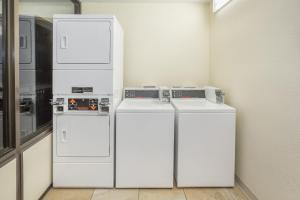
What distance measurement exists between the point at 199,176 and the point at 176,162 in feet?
0.92

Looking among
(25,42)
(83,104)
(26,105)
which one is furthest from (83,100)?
(25,42)

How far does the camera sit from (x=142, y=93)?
12.0 ft

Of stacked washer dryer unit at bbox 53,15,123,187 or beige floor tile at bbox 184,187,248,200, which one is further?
stacked washer dryer unit at bbox 53,15,123,187

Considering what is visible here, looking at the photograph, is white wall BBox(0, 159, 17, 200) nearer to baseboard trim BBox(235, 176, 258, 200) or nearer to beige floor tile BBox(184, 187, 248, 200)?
beige floor tile BBox(184, 187, 248, 200)

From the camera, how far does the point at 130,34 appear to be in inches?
155

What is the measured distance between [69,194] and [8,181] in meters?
0.93

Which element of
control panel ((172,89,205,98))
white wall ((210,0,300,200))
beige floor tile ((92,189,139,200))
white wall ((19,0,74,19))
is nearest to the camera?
white wall ((210,0,300,200))

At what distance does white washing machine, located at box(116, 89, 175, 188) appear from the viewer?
109 inches

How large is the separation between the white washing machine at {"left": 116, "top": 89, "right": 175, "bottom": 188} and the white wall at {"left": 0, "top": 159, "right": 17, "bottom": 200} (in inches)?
41.5

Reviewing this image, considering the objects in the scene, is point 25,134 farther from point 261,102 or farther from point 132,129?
point 261,102

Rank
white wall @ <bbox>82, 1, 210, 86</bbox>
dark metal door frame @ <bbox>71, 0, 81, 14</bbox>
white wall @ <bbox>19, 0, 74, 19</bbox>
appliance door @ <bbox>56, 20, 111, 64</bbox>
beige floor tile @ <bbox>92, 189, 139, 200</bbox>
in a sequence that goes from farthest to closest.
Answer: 1. white wall @ <bbox>82, 1, 210, 86</bbox>
2. dark metal door frame @ <bbox>71, 0, 81, 14</bbox>
3. white wall @ <bbox>19, 0, 74, 19</bbox>
4. appliance door @ <bbox>56, 20, 111, 64</bbox>
5. beige floor tile @ <bbox>92, 189, 139, 200</bbox>

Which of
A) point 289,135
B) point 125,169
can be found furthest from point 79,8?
point 289,135

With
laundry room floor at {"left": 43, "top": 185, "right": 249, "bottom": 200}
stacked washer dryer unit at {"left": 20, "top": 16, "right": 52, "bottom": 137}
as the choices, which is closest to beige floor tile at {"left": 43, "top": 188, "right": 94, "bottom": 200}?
laundry room floor at {"left": 43, "top": 185, "right": 249, "bottom": 200}

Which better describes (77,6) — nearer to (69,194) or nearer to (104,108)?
(104,108)
